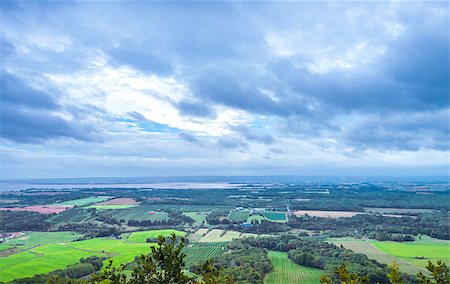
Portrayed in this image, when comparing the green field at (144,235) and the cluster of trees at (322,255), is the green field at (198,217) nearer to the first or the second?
the green field at (144,235)

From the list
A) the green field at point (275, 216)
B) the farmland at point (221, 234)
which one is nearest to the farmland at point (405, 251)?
the farmland at point (221, 234)

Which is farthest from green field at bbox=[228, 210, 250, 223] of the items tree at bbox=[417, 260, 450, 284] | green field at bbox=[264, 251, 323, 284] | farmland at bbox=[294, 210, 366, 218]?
tree at bbox=[417, 260, 450, 284]

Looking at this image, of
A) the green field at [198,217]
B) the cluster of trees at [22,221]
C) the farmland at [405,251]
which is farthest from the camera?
the green field at [198,217]

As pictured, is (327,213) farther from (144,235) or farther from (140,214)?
(144,235)

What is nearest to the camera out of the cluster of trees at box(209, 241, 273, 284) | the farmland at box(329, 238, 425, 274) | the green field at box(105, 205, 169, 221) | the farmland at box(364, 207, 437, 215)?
the cluster of trees at box(209, 241, 273, 284)

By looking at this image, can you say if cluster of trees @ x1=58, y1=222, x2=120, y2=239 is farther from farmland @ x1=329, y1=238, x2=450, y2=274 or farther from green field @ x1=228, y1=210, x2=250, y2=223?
farmland @ x1=329, y1=238, x2=450, y2=274

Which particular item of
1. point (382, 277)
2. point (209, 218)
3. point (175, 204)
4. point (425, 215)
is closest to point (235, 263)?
point (382, 277)
